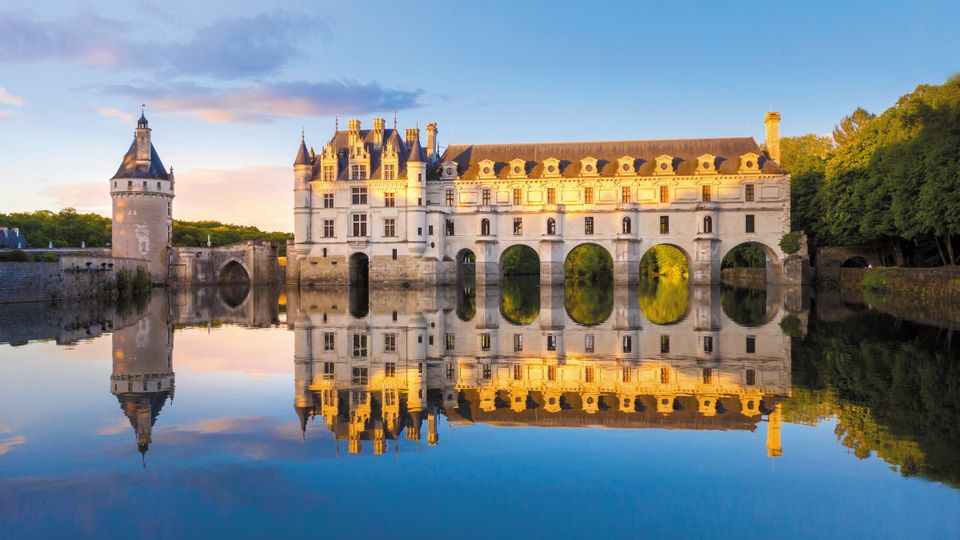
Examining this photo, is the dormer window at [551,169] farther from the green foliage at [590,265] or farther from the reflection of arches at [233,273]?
the green foliage at [590,265]

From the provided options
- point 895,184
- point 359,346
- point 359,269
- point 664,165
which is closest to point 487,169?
point 664,165

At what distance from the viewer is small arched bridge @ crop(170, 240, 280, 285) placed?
58772 millimetres

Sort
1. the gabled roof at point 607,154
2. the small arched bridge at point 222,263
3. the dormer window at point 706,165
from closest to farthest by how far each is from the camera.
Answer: the dormer window at point 706,165 < the gabled roof at point 607,154 < the small arched bridge at point 222,263

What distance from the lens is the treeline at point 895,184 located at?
114 ft

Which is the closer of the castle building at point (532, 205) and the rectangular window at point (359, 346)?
the rectangular window at point (359, 346)

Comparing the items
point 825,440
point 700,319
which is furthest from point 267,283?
point 825,440

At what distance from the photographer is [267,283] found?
205 feet

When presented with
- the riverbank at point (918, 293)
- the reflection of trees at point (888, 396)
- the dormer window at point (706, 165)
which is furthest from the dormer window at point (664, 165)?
the reflection of trees at point (888, 396)

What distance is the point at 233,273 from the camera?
67.1 m

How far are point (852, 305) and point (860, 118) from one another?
1196 inches

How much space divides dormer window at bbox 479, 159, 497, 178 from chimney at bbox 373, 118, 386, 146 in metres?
8.22

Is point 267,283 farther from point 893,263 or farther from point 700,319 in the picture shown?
point 893,263

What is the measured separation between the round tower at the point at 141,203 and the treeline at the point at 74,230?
18.1m

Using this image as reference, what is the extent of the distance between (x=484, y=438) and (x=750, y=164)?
45.2 meters
